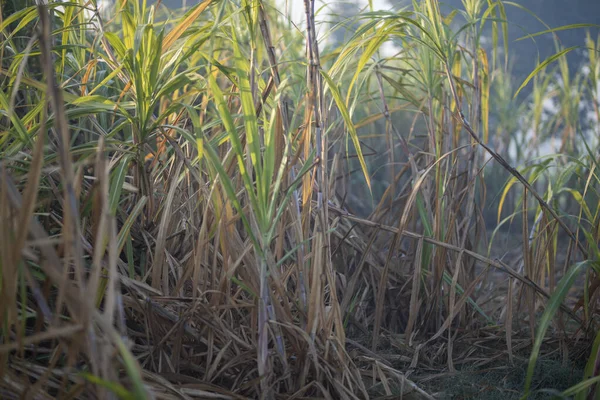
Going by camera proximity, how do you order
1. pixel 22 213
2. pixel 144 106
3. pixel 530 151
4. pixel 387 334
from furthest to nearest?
pixel 530 151 → pixel 387 334 → pixel 144 106 → pixel 22 213

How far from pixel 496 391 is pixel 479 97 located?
1.94 feet

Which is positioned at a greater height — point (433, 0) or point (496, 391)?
point (433, 0)

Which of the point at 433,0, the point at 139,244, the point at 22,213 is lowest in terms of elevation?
the point at 139,244

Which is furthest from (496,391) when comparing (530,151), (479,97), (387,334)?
(530,151)

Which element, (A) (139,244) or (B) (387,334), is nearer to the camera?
(A) (139,244)

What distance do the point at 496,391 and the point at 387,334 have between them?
289 millimetres

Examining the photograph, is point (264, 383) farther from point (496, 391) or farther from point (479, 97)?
point (479, 97)

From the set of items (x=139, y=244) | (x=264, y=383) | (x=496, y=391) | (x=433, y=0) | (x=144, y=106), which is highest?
(x=433, y=0)

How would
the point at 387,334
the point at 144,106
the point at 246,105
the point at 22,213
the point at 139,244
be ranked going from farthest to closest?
the point at 387,334 → the point at 139,244 → the point at 144,106 → the point at 246,105 → the point at 22,213

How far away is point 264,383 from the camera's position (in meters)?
0.66

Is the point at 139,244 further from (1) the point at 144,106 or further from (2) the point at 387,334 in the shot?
(2) the point at 387,334

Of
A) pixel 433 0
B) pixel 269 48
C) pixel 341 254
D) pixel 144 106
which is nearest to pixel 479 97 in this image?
pixel 433 0

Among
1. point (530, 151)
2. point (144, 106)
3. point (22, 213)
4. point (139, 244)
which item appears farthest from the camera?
point (530, 151)

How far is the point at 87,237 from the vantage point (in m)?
0.84
